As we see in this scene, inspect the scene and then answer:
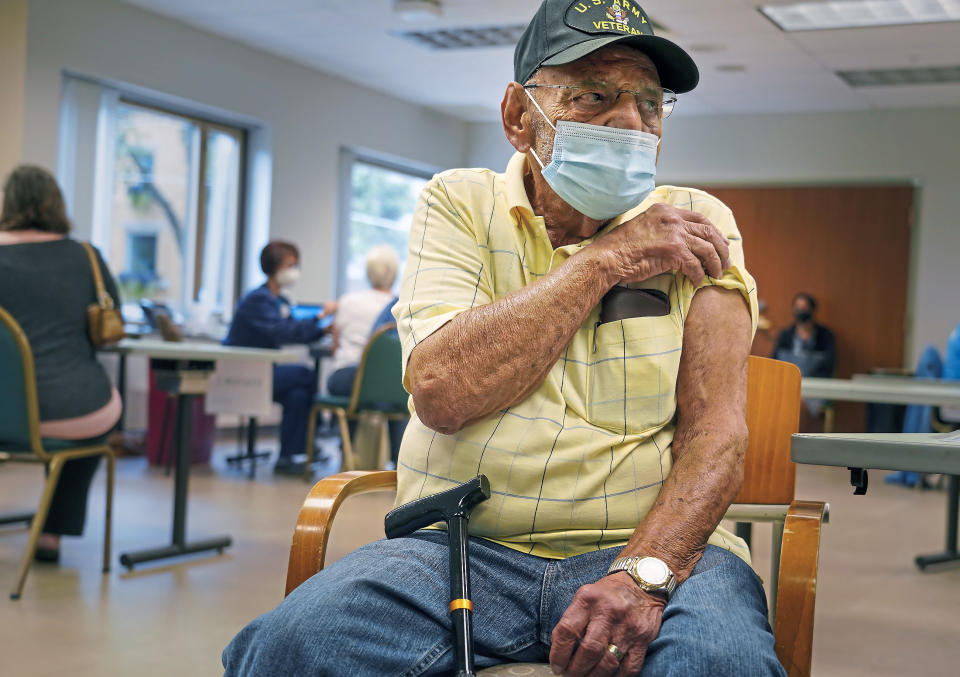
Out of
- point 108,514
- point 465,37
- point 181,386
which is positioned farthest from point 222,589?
point 465,37

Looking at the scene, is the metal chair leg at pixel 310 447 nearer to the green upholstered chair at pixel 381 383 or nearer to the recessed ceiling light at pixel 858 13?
the green upholstered chair at pixel 381 383

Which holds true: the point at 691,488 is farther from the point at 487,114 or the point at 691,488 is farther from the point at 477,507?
the point at 487,114

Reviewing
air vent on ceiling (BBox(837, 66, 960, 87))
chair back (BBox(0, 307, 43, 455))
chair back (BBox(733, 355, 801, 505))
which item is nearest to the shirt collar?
chair back (BBox(733, 355, 801, 505))

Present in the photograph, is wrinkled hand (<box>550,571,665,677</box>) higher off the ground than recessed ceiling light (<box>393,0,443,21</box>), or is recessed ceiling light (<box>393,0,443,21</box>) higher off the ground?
recessed ceiling light (<box>393,0,443,21</box>)

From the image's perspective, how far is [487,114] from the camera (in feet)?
32.9

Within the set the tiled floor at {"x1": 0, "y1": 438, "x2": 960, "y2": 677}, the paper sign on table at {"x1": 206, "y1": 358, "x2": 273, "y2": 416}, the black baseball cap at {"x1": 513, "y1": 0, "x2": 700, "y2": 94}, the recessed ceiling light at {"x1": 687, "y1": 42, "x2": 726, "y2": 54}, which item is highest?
the recessed ceiling light at {"x1": 687, "y1": 42, "x2": 726, "y2": 54}

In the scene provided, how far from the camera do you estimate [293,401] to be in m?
5.75

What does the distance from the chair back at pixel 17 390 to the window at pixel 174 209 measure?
165 inches

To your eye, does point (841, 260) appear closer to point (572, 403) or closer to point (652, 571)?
point (572, 403)

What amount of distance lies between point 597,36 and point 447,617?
0.78m

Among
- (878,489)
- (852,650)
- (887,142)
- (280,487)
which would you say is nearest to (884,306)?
(887,142)

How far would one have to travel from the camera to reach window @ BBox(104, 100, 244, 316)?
7.04m

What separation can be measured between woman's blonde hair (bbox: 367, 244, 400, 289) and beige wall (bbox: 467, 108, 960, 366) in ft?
14.9

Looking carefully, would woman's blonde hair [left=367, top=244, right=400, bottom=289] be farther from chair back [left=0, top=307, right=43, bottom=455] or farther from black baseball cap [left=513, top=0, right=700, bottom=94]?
black baseball cap [left=513, top=0, right=700, bottom=94]
